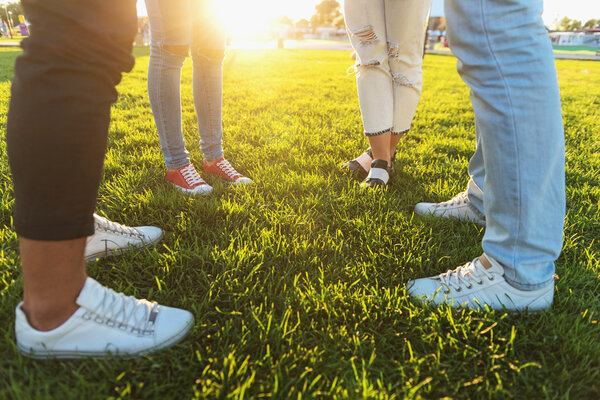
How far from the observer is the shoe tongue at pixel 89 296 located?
1.04 meters

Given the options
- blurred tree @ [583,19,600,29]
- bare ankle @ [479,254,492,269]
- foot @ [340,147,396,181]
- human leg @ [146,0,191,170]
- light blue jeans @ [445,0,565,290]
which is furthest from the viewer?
blurred tree @ [583,19,600,29]

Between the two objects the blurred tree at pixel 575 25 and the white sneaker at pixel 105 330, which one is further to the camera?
the blurred tree at pixel 575 25

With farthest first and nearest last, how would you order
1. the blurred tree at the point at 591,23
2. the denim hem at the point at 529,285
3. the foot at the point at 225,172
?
the blurred tree at the point at 591,23 < the foot at the point at 225,172 < the denim hem at the point at 529,285

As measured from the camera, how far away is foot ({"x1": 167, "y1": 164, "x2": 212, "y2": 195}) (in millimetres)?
2223

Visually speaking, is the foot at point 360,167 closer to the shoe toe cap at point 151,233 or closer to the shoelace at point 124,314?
the shoe toe cap at point 151,233

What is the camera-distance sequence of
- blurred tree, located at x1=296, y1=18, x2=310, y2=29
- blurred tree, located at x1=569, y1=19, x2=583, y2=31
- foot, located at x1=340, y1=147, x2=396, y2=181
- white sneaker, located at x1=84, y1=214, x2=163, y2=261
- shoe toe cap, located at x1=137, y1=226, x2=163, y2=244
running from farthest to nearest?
1. blurred tree, located at x1=296, y1=18, x2=310, y2=29
2. blurred tree, located at x1=569, y1=19, x2=583, y2=31
3. foot, located at x1=340, y1=147, x2=396, y2=181
4. shoe toe cap, located at x1=137, y1=226, x2=163, y2=244
5. white sneaker, located at x1=84, y1=214, x2=163, y2=261

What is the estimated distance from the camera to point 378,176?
2.36 metres

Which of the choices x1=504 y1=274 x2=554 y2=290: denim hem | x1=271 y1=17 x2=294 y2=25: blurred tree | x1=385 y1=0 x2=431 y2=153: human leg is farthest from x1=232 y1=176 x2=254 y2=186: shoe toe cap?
x1=271 y1=17 x2=294 y2=25: blurred tree

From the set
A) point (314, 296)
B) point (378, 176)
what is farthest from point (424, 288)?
point (378, 176)

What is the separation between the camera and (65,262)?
3.13 feet

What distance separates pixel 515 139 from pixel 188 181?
1.79 meters

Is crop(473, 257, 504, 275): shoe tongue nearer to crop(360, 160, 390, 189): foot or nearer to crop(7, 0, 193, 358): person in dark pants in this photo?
crop(360, 160, 390, 189): foot

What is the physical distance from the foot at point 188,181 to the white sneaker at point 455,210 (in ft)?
4.35

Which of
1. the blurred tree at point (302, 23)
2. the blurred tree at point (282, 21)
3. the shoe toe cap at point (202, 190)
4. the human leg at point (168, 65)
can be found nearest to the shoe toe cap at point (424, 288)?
the shoe toe cap at point (202, 190)
